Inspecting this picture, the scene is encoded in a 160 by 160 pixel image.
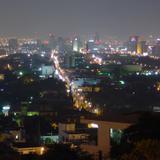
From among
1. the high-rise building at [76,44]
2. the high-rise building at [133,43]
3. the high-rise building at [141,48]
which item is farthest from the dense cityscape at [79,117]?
the high-rise building at [76,44]

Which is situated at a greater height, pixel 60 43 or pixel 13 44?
pixel 60 43

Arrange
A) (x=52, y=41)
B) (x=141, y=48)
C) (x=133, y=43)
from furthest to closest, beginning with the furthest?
1. (x=52, y=41)
2. (x=133, y=43)
3. (x=141, y=48)

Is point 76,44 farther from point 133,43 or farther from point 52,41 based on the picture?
point 133,43

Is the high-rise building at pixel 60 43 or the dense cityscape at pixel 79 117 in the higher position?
the high-rise building at pixel 60 43

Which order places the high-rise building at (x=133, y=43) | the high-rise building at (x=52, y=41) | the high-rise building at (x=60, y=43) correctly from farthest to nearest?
1. the high-rise building at (x=52, y=41)
2. the high-rise building at (x=60, y=43)
3. the high-rise building at (x=133, y=43)

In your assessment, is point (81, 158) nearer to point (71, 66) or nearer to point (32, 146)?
point (32, 146)

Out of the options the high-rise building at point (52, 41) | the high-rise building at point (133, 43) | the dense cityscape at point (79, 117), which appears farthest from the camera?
the high-rise building at point (52, 41)

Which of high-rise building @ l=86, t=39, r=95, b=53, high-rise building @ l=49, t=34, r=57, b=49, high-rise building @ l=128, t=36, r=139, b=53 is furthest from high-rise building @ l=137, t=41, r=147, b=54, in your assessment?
high-rise building @ l=49, t=34, r=57, b=49

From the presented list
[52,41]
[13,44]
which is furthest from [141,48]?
[13,44]

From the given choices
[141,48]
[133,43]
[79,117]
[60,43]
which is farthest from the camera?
[60,43]

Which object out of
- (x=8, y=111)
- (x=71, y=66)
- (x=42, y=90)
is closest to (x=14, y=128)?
(x=8, y=111)

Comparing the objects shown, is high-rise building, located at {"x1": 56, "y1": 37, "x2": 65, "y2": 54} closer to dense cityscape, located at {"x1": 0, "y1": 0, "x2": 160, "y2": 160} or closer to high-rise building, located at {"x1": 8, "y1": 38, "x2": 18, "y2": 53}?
high-rise building, located at {"x1": 8, "y1": 38, "x2": 18, "y2": 53}

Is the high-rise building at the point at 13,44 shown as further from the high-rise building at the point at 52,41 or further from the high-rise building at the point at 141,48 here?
the high-rise building at the point at 141,48
